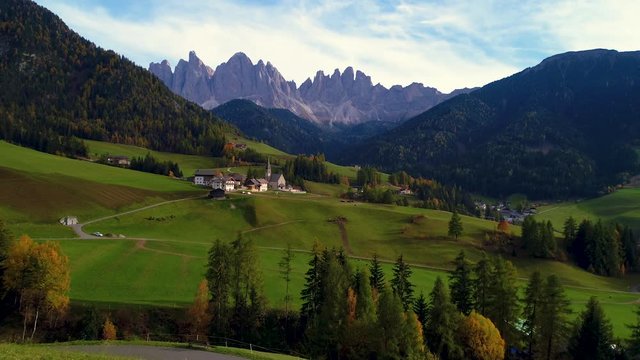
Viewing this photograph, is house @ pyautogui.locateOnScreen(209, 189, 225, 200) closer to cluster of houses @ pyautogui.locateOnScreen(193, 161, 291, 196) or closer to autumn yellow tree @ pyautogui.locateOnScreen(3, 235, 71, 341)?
cluster of houses @ pyautogui.locateOnScreen(193, 161, 291, 196)

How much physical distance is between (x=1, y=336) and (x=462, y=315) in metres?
58.7

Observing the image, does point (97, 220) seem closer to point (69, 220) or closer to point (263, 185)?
point (69, 220)

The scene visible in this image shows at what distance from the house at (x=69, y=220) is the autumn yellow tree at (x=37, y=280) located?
4881 centimetres

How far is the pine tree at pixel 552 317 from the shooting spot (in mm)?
65250

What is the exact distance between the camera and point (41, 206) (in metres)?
115

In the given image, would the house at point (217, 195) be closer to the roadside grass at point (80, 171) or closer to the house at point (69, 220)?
the roadside grass at point (80, 171)

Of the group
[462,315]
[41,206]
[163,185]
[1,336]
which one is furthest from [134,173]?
[462,315]

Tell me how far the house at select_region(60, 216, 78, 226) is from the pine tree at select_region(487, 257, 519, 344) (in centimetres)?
9129

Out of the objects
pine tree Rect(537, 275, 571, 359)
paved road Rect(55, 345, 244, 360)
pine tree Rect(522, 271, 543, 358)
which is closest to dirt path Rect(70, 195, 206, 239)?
paved road Rect(55, 345, 244, 360)

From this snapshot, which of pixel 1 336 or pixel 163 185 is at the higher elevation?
pixel 163 185

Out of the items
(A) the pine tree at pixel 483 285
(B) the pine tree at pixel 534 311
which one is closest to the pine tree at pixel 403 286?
(A) the pine tree at pixel 483 285

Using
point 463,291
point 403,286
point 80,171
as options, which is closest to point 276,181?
point 80,171

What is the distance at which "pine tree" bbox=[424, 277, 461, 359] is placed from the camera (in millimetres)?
62906

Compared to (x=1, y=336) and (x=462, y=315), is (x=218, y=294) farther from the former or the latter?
(x=462, y=315)
